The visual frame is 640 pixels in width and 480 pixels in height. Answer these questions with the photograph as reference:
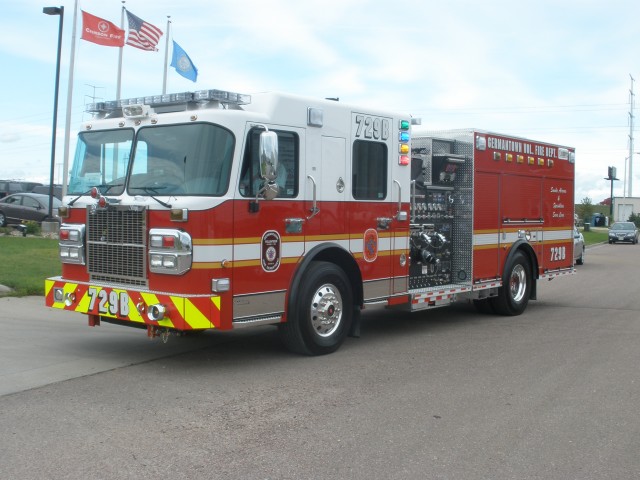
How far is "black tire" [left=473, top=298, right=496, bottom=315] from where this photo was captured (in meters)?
11.5

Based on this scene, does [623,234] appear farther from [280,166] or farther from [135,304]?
[135,304]

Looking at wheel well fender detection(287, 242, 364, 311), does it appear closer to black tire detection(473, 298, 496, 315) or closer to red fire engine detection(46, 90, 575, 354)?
red fire engine detection(46, 90, 575, 354)

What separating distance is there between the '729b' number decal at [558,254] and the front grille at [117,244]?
7885 millimetres

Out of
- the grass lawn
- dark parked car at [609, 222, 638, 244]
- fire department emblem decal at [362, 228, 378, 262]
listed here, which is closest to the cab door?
fire department emblem decal at [362, 228, 378, 262]

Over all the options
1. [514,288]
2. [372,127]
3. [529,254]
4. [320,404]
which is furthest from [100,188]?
[529,254]

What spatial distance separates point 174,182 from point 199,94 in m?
0.92

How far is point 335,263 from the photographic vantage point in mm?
8359

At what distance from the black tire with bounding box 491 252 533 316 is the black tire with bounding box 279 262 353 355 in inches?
149

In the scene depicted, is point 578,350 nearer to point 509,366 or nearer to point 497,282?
point 509,366

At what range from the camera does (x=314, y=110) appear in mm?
7941

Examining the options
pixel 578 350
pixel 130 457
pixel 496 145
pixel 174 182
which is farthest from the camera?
pixel 496 145

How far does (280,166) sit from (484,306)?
5420 mm

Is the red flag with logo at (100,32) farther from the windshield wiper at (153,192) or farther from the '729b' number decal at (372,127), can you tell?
the windshield wiper at (153,192)

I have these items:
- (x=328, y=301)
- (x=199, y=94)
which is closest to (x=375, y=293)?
(x=328, y=301)
